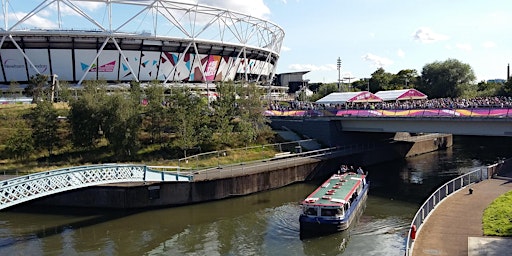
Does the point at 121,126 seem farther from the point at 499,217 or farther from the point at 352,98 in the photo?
the point at 499,217

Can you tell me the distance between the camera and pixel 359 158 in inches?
1809

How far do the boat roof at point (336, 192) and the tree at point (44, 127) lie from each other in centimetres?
2455

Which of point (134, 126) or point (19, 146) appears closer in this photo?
point (19, 146)

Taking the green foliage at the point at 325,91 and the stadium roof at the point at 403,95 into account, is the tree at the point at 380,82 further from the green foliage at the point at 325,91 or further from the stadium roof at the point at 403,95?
the stadium roof at the point at 403,95

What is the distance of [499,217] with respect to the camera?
20172 millimetres

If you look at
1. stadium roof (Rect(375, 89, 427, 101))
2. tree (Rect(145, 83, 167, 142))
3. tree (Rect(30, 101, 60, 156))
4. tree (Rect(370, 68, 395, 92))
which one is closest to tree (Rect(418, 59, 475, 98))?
tree (Rect(370, 68, 395, 92))

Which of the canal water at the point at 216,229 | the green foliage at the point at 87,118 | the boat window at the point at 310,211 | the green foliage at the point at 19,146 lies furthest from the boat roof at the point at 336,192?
the green foliage at the point at 19,146

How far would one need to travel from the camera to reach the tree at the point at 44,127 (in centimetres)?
3984

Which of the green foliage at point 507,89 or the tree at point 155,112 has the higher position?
the green foliage at point 507,89

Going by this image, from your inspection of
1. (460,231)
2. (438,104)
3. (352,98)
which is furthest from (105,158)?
(438,104)

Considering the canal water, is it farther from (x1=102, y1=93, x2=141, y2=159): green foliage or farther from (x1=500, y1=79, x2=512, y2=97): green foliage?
(x1=500, y1=79, x2=512, y2=97): green foliage

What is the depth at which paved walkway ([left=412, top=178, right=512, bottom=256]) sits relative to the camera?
1656cm

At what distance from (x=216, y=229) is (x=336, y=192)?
24.1ft

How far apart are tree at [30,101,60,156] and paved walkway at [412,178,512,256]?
32121 mm
